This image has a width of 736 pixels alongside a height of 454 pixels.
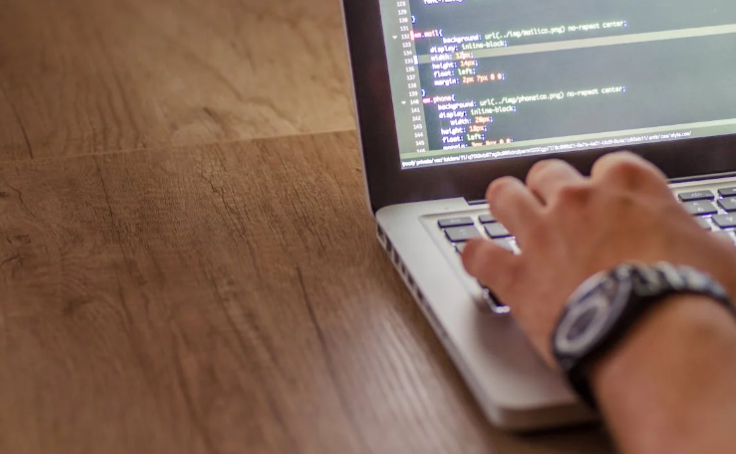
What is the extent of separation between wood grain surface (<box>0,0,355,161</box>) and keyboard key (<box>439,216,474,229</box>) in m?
0.30

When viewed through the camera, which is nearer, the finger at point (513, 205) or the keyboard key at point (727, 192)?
the finger at point (513, 205)

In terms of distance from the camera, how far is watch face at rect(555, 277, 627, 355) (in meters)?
0.44

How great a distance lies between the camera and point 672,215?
518mm

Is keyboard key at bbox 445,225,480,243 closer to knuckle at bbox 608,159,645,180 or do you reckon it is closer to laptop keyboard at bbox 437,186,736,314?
laptop keyboard at bbox 437,186,736,314

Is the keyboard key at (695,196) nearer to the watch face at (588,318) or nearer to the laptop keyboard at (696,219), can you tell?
the laptop keyboard at (696,219)

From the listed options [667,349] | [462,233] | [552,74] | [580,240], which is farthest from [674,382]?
[552,74]

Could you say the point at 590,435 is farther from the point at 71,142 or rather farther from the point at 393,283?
the point at 71,142

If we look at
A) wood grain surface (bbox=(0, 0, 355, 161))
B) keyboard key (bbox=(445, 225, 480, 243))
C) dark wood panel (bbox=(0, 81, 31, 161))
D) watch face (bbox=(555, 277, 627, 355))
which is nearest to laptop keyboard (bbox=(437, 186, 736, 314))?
keyboard key (bbox=(445, 225, 480, 243))

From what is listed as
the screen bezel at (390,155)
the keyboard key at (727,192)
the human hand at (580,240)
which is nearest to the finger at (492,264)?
the human hand at (580,240)

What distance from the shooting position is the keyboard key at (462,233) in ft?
1.99

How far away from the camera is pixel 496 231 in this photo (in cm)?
61

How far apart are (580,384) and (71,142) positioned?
610 millimetres

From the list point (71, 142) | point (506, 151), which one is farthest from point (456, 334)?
point (71, 142)

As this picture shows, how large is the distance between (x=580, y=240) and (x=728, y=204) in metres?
0.20
